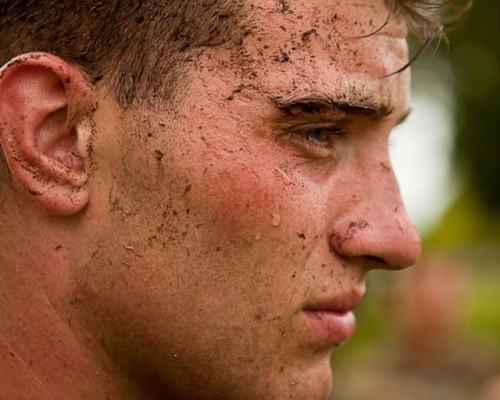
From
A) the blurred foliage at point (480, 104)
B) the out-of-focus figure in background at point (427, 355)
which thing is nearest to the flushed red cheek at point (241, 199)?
the out-of-focus figure in background at point (427, 355)

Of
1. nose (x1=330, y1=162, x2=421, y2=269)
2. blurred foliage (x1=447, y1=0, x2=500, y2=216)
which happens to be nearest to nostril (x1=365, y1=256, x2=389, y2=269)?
nose (x1=330, y1=162, x2=421, y2=269)

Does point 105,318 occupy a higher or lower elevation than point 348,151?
lower

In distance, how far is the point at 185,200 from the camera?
3002mm

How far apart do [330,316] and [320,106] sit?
1.83 feet

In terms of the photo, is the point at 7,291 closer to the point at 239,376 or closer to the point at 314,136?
the point at 239,376

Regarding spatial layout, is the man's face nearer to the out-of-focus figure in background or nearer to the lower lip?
the lower lip

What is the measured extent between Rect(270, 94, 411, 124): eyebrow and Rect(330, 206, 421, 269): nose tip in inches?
10.7

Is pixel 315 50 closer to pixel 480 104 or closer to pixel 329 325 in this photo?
pixel 329 325

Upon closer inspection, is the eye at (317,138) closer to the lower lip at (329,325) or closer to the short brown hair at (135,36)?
the short brown hair at (135,36)

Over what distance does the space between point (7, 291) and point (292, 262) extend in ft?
2.53

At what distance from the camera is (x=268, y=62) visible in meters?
3.03

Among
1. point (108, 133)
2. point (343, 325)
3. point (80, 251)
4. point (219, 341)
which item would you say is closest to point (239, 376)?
point (219, 341)

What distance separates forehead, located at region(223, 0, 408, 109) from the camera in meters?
3.03

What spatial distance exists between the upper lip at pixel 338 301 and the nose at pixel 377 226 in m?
0.09
